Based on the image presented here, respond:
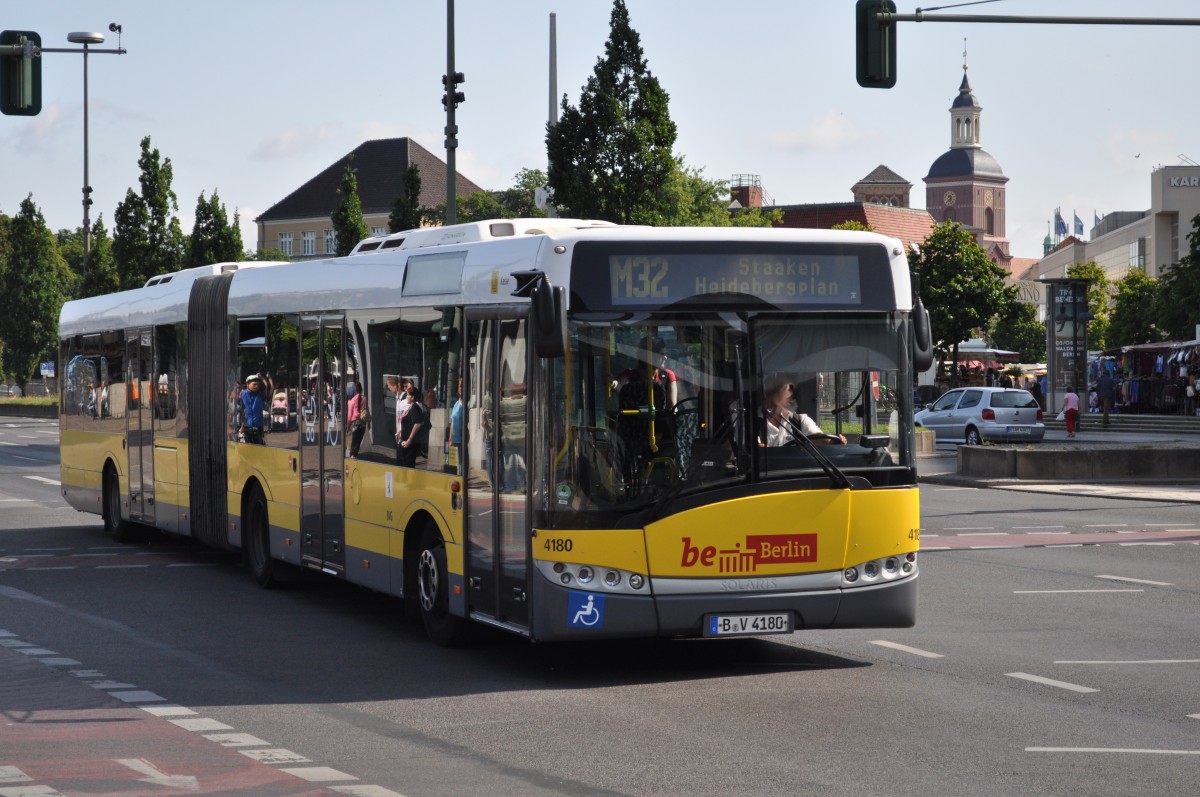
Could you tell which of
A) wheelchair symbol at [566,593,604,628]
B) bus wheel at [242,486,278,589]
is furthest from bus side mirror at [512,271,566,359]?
bus wheel at [242,486,278,589]

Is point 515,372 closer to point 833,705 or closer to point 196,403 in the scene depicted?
point 833,705

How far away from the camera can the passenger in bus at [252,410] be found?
1566 centimetres

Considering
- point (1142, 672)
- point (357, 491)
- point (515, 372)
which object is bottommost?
point (1142, 672)

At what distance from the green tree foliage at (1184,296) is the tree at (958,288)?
34.9 feet

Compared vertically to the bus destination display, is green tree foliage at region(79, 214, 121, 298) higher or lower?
higher

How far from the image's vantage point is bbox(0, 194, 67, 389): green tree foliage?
3433 inches

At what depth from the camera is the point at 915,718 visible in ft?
29.7

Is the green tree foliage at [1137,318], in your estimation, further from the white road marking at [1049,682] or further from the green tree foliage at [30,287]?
the white road marking at [1049,682]

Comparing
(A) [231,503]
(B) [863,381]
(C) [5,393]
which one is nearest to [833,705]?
(B) [863,381]

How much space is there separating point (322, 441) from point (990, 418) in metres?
30.2

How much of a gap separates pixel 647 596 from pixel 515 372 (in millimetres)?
1557

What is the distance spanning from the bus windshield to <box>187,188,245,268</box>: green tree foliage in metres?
52.4

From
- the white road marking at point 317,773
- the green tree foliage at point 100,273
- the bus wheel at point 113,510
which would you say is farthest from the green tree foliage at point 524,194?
the white road marking at point 317,773

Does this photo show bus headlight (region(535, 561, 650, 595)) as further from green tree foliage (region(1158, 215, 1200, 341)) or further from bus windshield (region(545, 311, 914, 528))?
green tree foliage (region(1158, 215, 1200, 341))
